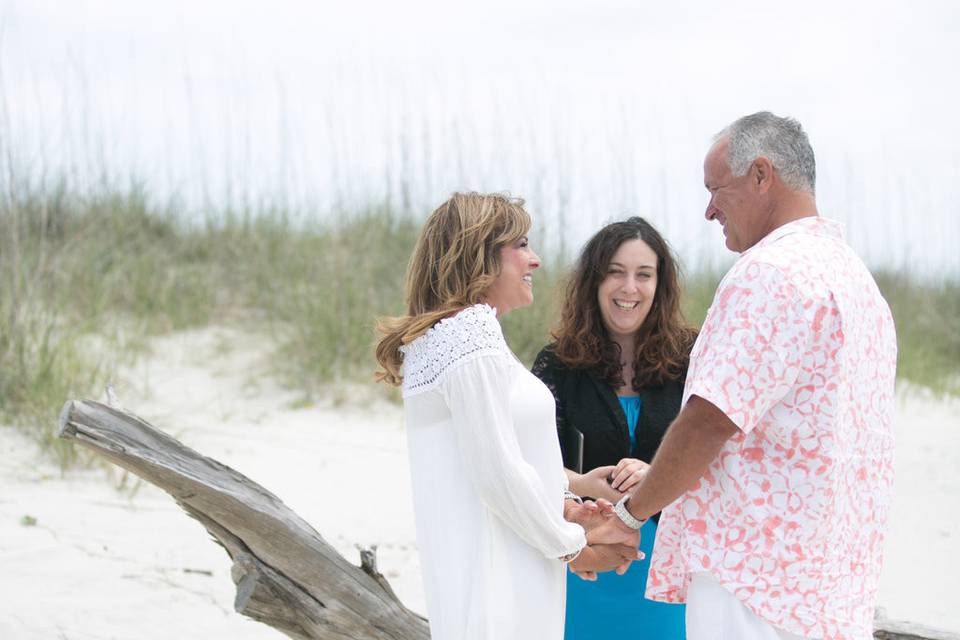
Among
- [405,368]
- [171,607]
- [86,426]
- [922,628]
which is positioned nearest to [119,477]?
[171,607]

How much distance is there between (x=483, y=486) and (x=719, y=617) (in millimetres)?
609

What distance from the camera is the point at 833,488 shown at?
84.4 inches

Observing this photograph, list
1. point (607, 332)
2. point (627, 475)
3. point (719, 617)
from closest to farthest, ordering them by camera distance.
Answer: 1. point (719, 617)
2. point (627, 475)
3. point (607, 332)

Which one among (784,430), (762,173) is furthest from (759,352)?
(762,173)

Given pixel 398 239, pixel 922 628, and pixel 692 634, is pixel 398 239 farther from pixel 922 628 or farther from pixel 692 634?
pixel 692 634

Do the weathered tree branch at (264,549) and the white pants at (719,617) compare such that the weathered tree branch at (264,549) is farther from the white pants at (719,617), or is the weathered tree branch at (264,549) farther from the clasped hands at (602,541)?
the white pants at (719,617)

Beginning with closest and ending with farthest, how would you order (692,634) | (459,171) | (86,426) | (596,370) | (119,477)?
(692,634), (86,426), (596,370), (119,477), (459,171)

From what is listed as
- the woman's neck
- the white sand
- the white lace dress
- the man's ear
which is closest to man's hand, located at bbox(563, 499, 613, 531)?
the white lace dress

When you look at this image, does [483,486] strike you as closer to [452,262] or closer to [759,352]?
[452,262]

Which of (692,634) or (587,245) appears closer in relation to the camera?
(692,634)

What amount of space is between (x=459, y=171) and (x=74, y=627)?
18.8 ft

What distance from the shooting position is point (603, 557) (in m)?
2.83

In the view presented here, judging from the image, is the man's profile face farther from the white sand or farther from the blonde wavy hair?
the white sand

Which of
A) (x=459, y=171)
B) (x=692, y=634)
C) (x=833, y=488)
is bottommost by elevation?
(x=692, y=634)
